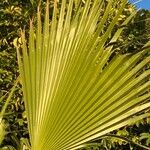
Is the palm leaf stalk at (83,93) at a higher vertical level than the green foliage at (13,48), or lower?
lower

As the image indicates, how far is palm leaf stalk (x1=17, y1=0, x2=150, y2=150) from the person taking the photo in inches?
109

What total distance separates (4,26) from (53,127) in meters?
2.83

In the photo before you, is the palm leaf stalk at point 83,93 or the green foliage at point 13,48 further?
the green foliage at point 13,48

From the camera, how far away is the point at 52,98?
286 cm

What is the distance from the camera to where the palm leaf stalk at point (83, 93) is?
2766mm

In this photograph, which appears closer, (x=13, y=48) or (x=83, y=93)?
(x=83, y=93)

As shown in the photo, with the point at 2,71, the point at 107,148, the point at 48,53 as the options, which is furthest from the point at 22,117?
the point at 48,53

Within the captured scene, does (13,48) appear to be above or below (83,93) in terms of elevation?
above

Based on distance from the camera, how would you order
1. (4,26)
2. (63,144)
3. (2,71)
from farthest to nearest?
(4,26)
(2,71)
(63,144)

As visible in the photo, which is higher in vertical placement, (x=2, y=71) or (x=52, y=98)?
(x=2, y=71)

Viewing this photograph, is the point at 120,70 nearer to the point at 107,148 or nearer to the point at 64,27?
the point at 64,27

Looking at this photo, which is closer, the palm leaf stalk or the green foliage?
the palm leaf stalk

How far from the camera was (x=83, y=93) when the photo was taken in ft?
9.21

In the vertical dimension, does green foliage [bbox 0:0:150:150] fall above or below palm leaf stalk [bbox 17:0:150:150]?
above
